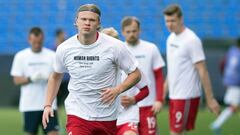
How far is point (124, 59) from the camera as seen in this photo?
7.66 meters

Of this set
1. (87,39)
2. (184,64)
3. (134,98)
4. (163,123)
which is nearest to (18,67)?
(184,64)

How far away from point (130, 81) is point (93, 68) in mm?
397

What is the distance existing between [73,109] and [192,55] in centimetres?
332

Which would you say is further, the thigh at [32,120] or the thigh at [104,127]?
the thigh at [32,120]

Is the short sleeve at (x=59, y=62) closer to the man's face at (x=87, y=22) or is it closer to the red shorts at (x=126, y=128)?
the man's face at (x=87, y=22)

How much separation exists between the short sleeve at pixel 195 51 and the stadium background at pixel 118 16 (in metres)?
13.3

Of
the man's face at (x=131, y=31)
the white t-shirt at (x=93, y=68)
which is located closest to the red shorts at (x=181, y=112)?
the man's face at (x=131, y=31)

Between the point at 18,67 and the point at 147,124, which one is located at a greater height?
the point at 18,67

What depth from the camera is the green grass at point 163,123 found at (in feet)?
50.6

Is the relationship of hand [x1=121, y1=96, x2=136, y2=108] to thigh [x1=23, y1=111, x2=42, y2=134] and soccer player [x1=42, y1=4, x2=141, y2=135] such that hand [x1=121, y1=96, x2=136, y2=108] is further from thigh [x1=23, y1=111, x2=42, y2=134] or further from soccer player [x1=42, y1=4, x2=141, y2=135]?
thigh [x1=23, y1=111, x2=42, y2=134]

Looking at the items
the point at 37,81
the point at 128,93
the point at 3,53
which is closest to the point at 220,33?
the point at 3,53

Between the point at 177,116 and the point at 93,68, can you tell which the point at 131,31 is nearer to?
the point at 177,116

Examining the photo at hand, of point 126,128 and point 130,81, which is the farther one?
point 126,128

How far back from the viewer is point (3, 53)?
2353cm
